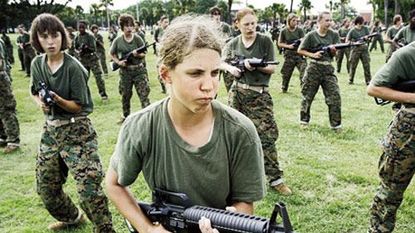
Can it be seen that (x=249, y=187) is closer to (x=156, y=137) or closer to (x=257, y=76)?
(x=156, y=137)

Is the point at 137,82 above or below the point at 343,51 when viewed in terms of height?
above

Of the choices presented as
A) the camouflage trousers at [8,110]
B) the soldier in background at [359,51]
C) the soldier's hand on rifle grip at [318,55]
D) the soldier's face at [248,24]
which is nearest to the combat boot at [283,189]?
the soldier's face at [248,24]

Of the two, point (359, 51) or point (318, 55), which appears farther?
point (359, 51)

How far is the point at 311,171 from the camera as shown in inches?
227

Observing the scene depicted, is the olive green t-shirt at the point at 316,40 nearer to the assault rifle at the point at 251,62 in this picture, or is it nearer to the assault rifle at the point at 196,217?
the assault rifle at the point at 251,62

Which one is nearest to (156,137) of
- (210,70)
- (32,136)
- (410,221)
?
(210,70)

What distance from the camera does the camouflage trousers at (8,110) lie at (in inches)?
267

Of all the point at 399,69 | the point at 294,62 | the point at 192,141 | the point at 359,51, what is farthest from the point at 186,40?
the point at 359,51

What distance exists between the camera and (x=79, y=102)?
147 inches

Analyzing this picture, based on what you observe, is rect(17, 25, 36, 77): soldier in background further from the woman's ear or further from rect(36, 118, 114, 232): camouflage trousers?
the woman's ear

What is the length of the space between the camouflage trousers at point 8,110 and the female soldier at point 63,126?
3.29m

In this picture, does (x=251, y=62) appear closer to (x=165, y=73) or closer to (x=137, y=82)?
(x=165, y=73)

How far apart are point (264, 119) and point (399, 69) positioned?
215cm

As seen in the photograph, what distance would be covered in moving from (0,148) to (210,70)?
668 centimetres
